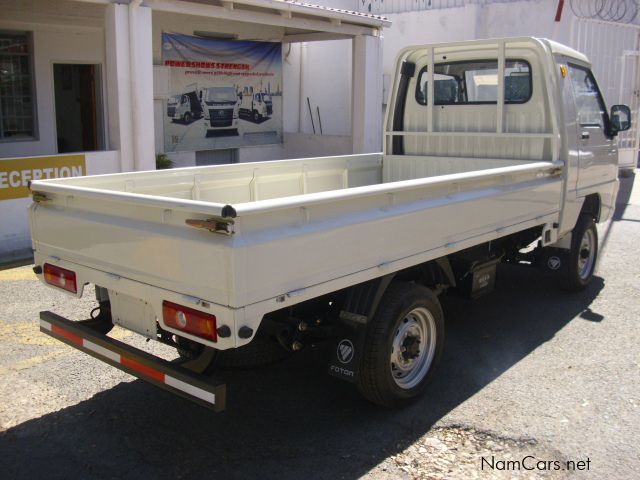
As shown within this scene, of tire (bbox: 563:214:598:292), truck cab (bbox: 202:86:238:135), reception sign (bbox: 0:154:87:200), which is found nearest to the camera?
tire (bbox: 563:214:598:292)

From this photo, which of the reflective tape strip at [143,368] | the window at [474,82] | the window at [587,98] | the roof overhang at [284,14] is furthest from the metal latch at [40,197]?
the roof overhang at [284,14]

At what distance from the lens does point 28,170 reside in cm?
802

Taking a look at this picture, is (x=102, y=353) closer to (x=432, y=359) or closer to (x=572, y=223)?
(x=432, y=359)

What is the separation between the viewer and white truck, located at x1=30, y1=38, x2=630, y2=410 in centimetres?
315

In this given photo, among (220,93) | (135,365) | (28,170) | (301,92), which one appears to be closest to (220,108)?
(220,93)

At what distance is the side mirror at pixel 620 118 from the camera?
657 cm

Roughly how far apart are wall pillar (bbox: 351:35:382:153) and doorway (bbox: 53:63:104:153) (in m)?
4.56

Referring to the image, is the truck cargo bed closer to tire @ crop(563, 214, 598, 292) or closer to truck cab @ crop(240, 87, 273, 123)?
tire @ crop(563, 214, 598, 292)

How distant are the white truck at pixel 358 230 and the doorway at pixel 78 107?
23.4 ft

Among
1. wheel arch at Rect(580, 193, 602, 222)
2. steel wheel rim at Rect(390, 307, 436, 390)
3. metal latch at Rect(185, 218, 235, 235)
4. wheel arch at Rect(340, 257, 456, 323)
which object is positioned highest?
metal latch at Rect(185, 218, 235, 235)

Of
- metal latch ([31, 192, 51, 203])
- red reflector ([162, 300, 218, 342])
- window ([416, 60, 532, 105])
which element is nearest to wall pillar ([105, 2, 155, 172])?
window ([416, 60, 532, 105])

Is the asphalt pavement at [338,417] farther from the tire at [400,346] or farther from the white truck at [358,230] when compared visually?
the white truck at [358,230]

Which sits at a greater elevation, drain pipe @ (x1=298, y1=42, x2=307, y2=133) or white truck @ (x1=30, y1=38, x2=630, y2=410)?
drain pipe @ (x1=298, y1=42, x2=307, y2=133)

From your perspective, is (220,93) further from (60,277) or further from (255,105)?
(60,277)
